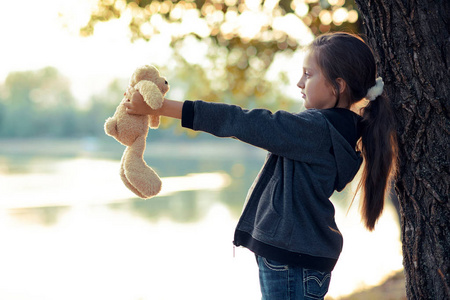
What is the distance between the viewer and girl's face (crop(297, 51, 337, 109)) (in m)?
1.78

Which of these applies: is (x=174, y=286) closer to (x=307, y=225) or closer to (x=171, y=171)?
(x=307, y=225)

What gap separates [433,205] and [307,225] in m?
0.57

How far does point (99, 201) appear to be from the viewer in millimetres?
12914

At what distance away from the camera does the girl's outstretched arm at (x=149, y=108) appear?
1.64m

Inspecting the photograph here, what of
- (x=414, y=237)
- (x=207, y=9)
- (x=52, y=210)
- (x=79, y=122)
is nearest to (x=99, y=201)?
(x=52, y=210)

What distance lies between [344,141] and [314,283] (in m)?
0.49

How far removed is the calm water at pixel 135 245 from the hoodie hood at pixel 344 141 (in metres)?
0.30

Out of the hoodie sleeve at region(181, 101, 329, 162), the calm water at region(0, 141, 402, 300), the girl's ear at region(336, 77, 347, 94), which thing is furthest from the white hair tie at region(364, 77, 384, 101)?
the calm water at region(0, 141, 402, 300)

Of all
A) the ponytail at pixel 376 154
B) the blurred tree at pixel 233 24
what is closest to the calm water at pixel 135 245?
the ponytail at pixel 376 154

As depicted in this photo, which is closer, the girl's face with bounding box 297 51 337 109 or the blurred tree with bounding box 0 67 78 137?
the girl's face with bounding box 297 51 337 109

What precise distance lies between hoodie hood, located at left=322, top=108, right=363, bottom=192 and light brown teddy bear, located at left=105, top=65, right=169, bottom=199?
581 mm

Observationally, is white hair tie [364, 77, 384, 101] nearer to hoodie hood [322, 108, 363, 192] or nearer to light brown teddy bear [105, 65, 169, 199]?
hoodie hood [322, 108, 363, 192]

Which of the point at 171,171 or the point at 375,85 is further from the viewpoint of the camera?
the point at 171,171

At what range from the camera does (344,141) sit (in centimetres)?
171
